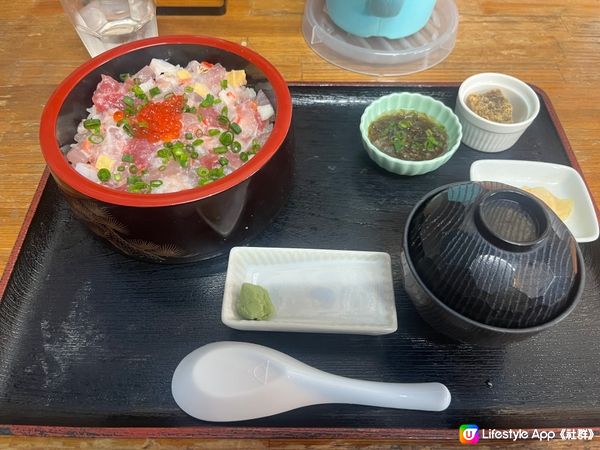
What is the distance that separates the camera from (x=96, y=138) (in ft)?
4.56

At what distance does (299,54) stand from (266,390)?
1.57 meters

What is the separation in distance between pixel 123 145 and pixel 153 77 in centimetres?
29

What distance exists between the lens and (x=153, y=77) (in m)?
1.55

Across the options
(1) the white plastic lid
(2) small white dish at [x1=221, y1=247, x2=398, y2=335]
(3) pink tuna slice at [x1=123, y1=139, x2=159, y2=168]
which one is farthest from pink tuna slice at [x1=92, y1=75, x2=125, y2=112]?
(1) the white plastic lid

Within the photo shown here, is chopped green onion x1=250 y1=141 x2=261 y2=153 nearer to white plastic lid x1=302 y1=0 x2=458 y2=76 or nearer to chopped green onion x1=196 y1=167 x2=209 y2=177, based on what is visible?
chopped green onion x1=196 y1=167 x2=209 y2=177

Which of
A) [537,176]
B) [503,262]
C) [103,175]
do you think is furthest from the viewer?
[537,176]

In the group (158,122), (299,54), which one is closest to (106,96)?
(158,122)

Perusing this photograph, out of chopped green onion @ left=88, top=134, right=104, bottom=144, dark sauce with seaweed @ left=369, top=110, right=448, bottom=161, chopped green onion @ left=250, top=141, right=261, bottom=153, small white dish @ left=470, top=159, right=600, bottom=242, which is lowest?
small white dish @ left=470, top=159, right=600, bottom=242

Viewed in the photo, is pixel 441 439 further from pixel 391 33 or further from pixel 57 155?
pixel 391 33

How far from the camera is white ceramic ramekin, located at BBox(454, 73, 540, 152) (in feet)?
5.25

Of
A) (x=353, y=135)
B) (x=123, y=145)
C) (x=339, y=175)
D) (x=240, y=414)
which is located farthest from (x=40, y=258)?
(x=353, y=135)

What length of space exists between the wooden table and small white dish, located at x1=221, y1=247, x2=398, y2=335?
876mm

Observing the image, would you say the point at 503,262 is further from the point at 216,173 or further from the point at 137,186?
the point at 137,186

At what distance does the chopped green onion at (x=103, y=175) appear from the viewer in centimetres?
130
